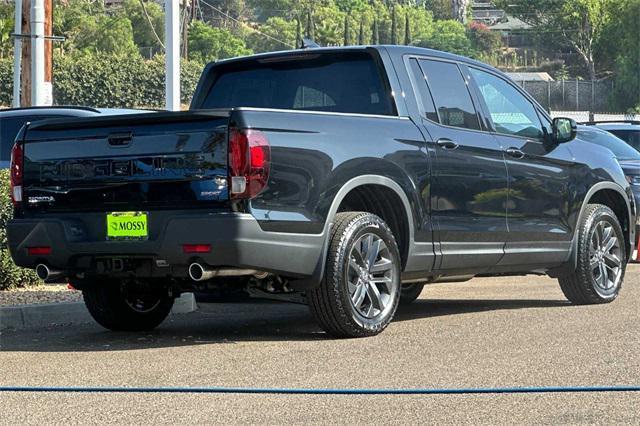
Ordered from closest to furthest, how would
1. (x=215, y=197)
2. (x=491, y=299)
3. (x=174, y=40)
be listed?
(x=215, y=197) < (x=491, y=299) < (x=174, y=40)

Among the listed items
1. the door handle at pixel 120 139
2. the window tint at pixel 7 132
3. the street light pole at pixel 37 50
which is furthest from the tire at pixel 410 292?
the street light pole at pixel 37 50

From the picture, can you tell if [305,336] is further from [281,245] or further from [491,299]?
[491,299]

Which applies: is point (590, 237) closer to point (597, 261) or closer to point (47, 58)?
point (597, 261)

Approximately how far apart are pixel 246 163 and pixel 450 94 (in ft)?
7.94

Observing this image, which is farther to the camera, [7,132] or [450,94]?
[7,132]

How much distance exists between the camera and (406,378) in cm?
709

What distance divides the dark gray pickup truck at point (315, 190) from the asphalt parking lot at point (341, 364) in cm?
38

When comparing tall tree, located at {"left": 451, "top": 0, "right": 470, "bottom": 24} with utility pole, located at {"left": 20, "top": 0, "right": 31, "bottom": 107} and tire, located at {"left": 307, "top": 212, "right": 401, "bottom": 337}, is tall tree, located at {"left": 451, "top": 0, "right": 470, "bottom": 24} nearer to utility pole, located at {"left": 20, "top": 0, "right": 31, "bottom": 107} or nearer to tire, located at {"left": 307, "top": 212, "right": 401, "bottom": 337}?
utility pole, located at {"left": 20, "top": 0, "right": 31, "bottom": 107}

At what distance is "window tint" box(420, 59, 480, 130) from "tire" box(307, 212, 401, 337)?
126cm

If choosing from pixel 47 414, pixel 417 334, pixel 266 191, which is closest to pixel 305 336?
pixel 417 334

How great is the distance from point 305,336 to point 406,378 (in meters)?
1.95

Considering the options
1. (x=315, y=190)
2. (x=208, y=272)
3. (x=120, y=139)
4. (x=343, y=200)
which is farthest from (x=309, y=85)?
(x=208, y=272)

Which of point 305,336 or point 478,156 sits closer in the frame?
point 305,336

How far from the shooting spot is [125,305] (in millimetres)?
9508
